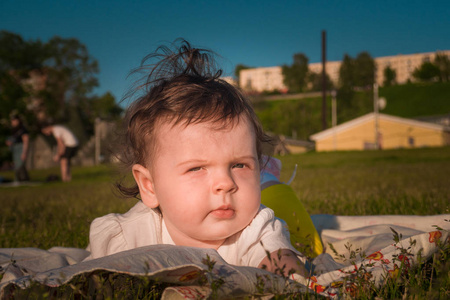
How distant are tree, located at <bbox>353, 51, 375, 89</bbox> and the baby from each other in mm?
71692

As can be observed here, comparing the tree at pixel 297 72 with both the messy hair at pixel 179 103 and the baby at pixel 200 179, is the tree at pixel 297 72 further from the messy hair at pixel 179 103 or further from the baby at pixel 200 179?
the baby at pixel 200 179

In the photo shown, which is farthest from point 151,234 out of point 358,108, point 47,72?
point 358,108

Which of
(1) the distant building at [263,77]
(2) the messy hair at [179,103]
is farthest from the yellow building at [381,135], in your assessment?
(1) the distant building at [263,77]

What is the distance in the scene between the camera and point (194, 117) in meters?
1.97

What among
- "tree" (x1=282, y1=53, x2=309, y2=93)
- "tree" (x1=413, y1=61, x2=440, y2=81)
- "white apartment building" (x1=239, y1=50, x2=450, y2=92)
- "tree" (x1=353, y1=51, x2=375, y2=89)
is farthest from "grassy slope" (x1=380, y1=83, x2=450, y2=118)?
"white apartment building" (x1=239, y1=50, x2=450, y2=92)

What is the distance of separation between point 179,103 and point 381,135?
129 ft

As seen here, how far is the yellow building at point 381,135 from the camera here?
36.3 metres

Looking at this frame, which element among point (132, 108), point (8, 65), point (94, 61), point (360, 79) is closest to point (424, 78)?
point (360, 79)

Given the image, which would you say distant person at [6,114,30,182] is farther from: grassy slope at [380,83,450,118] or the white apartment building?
the white apartment building

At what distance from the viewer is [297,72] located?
83.8 m

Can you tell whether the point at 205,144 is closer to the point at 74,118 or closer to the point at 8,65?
the point at 8,65

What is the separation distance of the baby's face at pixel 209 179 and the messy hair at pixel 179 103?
0.24 ft

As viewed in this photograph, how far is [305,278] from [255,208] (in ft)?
1.53

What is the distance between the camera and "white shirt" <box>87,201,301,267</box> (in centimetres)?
200
